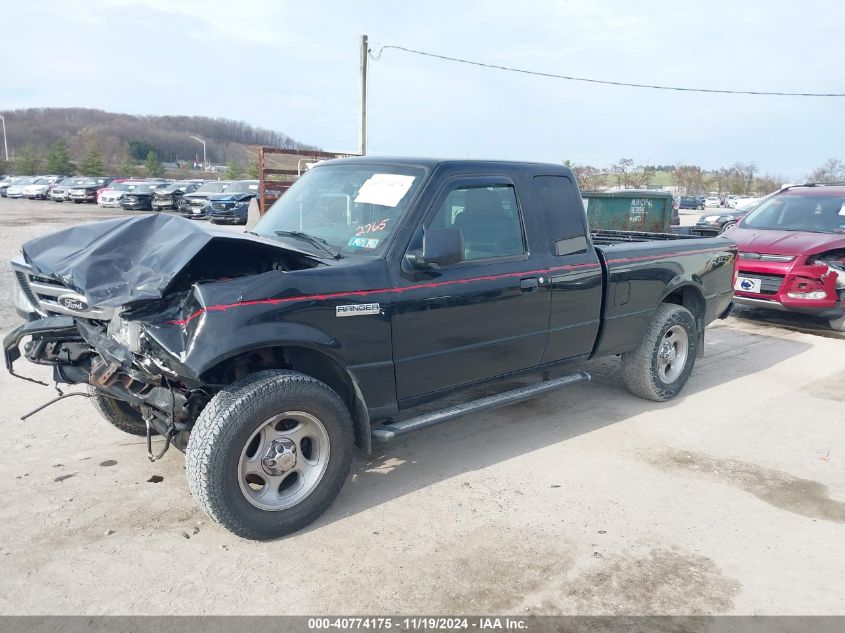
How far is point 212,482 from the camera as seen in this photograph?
3.17 meters

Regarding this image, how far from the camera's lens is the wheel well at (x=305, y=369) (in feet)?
11.5

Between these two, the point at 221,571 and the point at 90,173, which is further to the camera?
the point at 90,173

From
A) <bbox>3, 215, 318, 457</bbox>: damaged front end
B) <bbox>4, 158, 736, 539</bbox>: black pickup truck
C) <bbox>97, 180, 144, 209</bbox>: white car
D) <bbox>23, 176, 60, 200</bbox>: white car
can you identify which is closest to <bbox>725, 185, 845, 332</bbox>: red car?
<bbox>4, 158, 736, 539</bbox>: black pickup truck

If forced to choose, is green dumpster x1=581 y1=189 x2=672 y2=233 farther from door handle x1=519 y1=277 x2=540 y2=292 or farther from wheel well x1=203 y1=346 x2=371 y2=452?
wheel well x1=203 y1=346 x2=371 y2=452

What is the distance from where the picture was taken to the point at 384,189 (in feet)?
13.5

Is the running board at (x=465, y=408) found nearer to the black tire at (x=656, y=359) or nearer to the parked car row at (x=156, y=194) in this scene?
the black tire at (x=656, y=359)

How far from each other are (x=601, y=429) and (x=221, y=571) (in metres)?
3.14

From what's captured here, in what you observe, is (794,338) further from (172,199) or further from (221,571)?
(172,199)

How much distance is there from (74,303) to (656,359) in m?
4.51

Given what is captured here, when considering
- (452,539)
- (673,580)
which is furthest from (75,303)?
(673,580)

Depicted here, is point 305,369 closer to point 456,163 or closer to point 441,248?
point 441,248

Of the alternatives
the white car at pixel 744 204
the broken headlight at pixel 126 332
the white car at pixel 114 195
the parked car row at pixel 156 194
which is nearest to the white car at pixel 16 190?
the parked car row at pixel 156 194

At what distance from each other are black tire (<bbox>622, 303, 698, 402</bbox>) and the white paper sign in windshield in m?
2.74

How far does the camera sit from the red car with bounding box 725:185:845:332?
27.5 ft
